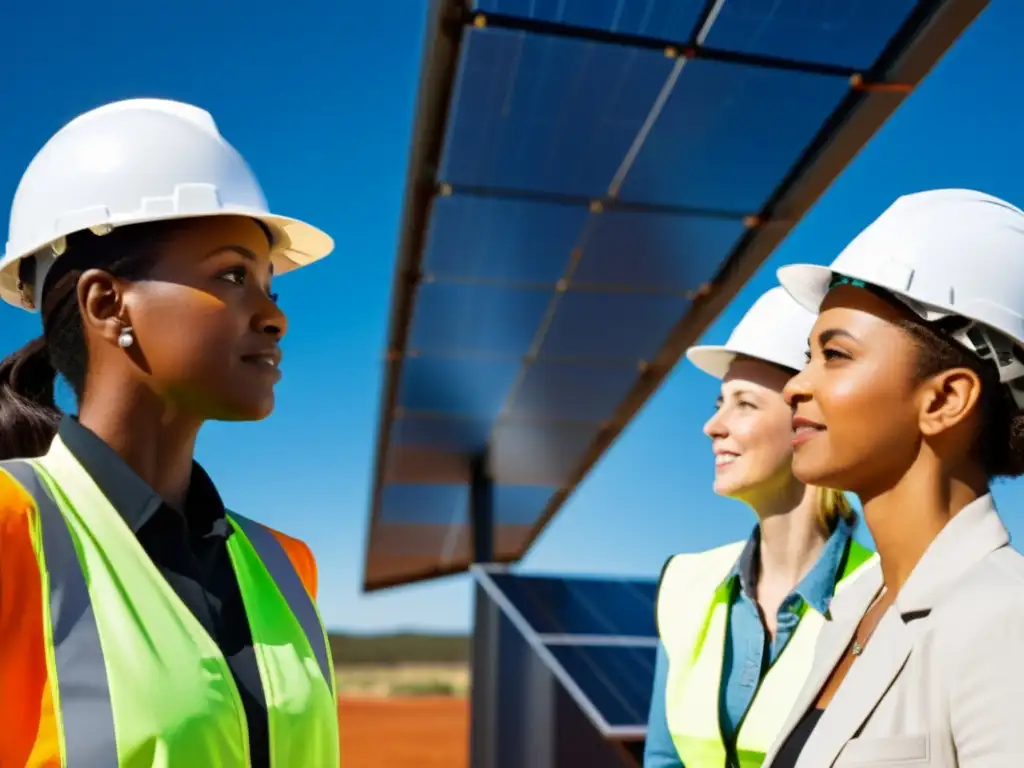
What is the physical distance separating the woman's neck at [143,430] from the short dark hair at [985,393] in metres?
1.81

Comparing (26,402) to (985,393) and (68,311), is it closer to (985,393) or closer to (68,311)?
(68,311)

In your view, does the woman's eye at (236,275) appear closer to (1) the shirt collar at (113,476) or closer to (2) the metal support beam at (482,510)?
(1) the shirt collar at (113,476)

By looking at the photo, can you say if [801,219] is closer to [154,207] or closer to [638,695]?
[638,695]

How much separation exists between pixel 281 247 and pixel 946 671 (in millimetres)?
2165

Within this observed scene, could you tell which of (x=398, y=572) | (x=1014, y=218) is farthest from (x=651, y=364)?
(x=398, y=572)

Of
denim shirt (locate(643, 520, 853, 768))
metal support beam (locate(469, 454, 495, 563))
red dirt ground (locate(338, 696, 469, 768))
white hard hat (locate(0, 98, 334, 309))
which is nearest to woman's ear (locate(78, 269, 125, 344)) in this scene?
white hard hat (locate(0, 98, 334, 309))

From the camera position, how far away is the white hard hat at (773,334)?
4.27m

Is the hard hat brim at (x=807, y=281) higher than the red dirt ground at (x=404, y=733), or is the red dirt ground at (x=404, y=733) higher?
the hard hat brim at (x=807, y=281)

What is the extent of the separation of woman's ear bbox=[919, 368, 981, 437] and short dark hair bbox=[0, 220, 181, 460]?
1.88m

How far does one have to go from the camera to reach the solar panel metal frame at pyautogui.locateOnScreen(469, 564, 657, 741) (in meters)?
7.45

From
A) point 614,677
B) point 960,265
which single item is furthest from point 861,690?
point 614,677

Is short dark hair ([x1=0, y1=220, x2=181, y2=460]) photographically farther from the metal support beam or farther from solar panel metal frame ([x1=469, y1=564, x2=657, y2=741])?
the metal support beam

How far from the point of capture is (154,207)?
2.66 m

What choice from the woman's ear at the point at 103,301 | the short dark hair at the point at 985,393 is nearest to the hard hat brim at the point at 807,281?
the short dark hair at the point at 985,393
